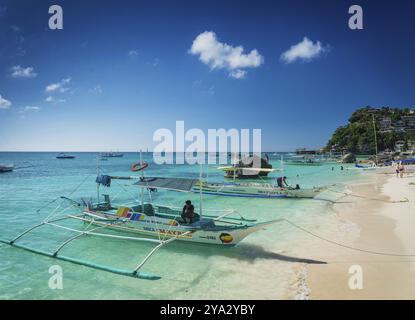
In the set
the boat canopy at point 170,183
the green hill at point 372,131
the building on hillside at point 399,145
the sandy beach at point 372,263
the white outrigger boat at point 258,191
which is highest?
the green hill at point 372,131

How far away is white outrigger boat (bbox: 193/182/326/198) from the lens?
83.8ft

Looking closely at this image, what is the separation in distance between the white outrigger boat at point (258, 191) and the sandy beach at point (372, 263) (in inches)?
299

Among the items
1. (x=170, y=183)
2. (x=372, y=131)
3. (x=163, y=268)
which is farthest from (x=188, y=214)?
(x=372, y=131)

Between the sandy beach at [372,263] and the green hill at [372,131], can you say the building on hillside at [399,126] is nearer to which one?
the green hill at [372,131]

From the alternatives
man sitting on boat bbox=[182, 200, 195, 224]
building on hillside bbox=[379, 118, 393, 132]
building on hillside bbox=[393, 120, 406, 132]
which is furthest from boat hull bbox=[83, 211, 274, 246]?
building on hillside bbox=[379, 118, 393, 132]

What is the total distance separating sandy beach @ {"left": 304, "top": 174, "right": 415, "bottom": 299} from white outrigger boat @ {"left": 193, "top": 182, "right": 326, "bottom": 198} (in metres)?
7.58

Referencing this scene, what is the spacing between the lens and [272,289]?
8625 mm

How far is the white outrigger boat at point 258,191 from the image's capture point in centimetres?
2553

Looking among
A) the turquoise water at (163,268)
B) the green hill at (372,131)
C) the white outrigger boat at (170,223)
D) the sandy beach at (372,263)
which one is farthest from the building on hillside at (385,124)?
the white outrigger boat at (170,223)

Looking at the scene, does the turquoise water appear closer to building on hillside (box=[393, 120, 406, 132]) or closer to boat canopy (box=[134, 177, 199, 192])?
boat canopy (box=[134, 177, 199, 192])

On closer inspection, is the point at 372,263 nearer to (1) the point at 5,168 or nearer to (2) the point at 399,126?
(1) the point at 5,168

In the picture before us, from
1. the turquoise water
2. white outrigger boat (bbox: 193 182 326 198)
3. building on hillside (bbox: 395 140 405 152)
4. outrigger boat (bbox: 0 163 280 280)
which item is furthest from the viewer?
building on hillside (bbox: 395 140 405 152)

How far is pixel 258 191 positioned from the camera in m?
26.9

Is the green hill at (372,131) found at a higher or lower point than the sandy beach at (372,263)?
higher
